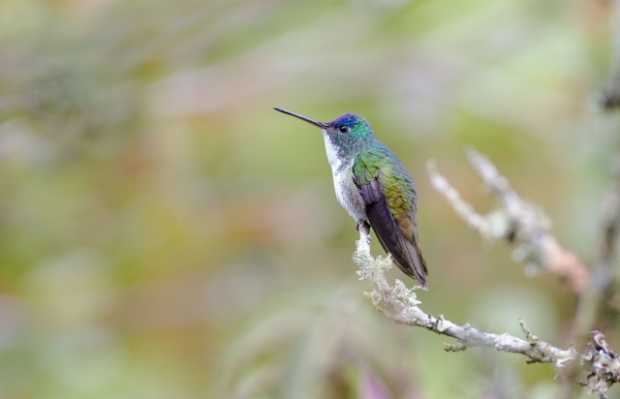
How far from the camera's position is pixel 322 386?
2.05 m

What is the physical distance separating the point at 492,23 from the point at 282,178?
1.47 m

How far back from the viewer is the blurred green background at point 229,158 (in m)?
4.65

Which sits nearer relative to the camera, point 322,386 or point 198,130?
point 322,386

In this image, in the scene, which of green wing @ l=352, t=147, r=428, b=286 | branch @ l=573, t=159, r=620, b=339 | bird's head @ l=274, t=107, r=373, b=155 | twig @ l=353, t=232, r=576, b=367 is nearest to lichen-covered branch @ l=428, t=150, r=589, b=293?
green wing @ l=352, t=147, r=428, b=286

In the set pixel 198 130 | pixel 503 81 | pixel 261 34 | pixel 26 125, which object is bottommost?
pixel 26 125

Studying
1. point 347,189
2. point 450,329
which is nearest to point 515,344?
point 450,329

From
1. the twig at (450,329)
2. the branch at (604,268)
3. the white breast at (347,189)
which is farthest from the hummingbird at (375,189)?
the branch at (604,268)

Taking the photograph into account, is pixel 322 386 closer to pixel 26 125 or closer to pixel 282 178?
pixel 26 125

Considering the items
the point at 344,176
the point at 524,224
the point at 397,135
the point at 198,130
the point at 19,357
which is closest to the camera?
the point at 344,176

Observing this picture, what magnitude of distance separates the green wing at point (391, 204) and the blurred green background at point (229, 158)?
139cm

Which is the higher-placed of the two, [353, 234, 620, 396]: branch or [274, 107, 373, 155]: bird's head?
[274, 107, 373, 155]: bird's head

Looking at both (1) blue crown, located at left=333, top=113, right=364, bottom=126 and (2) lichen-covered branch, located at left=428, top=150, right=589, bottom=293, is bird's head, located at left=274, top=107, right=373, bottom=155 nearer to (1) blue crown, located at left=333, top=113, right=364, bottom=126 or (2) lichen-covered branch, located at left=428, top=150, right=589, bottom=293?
(1) blue crown, located at left=333, top=113, right=364, bottom=126

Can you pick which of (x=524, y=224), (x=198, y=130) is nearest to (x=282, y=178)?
(x=198, y=130)

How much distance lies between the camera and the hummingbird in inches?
73.8
